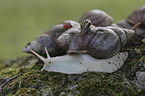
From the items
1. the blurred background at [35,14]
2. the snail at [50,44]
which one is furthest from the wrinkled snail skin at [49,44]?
the blurred background at [35,14]

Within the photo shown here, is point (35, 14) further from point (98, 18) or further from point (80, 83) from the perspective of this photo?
point (80, 83)

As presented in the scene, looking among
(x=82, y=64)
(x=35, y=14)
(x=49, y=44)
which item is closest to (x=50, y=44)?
(x=49, y=44)

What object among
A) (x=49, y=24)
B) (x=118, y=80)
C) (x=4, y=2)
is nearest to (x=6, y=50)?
(x=49, y=24)

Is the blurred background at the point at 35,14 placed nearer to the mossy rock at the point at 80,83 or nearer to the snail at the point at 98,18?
the snail at the point at 98,18

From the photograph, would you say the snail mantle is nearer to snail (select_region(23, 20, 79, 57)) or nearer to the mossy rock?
the mossy rock

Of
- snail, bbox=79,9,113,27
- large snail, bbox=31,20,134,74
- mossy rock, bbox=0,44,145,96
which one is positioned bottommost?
mossy rock, bbox=0,44,145,96

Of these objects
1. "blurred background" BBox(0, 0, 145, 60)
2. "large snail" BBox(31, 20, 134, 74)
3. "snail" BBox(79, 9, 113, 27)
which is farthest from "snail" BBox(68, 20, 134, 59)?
"blurred background" BBox(0, 0, 145, 60)
